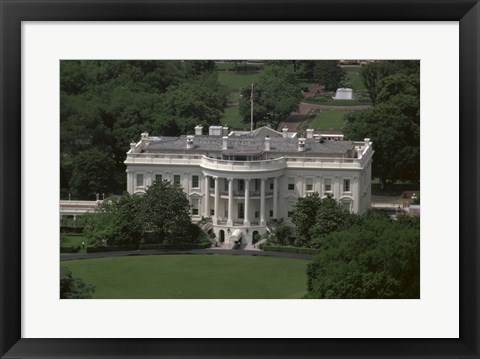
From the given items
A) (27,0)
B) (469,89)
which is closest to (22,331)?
(27,0)

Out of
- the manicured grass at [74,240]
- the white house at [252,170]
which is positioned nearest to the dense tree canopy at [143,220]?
the white house at [252,170]

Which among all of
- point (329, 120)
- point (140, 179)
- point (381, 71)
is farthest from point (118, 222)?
point (381, 71)

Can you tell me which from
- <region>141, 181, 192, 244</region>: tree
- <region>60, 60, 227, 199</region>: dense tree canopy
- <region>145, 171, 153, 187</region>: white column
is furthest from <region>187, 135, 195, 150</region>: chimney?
<region>145, 171, 153, 187</region>: white column

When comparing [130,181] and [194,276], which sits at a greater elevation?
[130,181]

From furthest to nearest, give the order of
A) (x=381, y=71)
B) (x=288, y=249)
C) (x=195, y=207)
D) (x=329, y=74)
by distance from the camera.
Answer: (x=195, y=207)
(x=288, y=249)
(x=329, y=74)
(x=381, y=71)

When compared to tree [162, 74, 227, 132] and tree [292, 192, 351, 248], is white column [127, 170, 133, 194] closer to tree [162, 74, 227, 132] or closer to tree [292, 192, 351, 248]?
tree [162, 74, 227, 132]

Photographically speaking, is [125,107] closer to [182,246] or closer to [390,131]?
[182,246]

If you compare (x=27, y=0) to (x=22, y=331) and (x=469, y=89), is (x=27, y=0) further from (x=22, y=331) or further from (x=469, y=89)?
(x=469, y=89)
